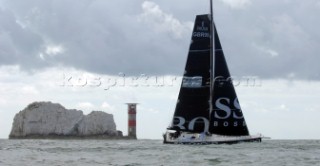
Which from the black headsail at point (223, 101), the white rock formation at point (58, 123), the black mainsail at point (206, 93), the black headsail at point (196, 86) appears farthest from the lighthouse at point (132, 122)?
the black headsail at point (223, 101)

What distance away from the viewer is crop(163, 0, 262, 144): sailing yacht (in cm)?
7400

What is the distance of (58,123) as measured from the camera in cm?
16200

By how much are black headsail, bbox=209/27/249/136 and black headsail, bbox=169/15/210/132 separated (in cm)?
77

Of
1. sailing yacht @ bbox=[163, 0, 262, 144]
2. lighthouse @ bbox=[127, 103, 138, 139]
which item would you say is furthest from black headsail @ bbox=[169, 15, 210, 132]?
lighthouse @ bbox=[127, 103, 138, 139]

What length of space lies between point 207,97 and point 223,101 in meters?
1.61

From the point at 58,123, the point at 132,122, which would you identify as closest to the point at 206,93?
the point at 132,122

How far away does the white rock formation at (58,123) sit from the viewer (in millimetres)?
161625

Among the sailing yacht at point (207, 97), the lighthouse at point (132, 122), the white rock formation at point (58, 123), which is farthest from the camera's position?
the white rock formation at point (58, 123)

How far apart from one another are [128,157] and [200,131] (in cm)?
1851

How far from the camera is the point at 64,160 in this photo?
177ft

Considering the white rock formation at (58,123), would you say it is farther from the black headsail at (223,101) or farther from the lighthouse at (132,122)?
the black headsail at (223,101)

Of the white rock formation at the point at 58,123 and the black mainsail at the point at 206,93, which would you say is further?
the white rock formation at the point at 58,123

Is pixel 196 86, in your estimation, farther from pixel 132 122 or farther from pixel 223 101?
pixel 132 122

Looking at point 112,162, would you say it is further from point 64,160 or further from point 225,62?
point 225,62
